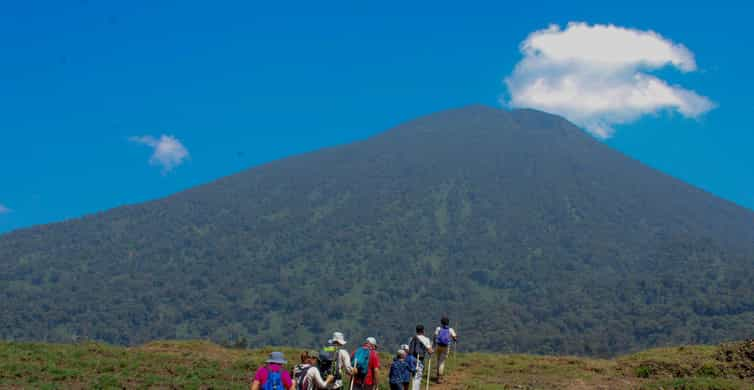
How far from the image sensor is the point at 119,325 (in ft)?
608

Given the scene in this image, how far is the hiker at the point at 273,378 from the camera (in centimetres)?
1225

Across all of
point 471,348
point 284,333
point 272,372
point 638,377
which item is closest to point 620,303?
point 471,348

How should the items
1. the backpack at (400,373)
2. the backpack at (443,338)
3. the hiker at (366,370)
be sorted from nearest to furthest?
the hiker at (366,370)
the backpack at (400,373)
the backpack at (443,338)

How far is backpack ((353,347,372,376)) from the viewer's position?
1504 centimetres

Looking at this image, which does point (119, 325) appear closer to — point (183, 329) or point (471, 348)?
point (183, 329)

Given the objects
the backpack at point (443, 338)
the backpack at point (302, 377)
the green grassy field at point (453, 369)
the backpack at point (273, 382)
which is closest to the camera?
the backpack at point (273, 382)

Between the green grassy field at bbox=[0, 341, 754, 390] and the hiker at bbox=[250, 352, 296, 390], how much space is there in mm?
9040

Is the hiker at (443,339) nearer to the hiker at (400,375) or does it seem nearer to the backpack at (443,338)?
the backpack at (443,338)

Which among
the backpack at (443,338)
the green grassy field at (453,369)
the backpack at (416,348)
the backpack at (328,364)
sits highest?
the backpack at (443,338)

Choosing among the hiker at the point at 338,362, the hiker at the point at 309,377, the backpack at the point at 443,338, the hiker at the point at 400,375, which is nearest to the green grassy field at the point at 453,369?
the backpack at the point at 443,338

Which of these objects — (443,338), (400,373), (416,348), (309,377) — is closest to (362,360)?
(400,373)

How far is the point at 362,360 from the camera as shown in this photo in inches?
594

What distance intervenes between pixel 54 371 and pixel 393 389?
38.4 ft

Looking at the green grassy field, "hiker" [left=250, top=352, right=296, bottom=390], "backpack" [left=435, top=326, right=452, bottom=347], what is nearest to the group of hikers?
"hiker" [left=250, top=352, right=296, bottom=390]
